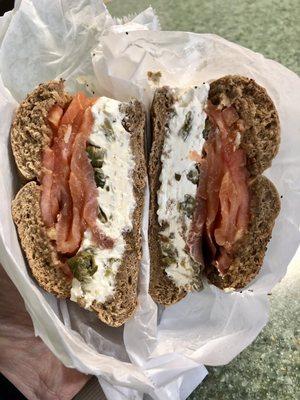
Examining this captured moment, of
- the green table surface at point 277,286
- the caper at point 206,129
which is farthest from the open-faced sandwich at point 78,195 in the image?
the green table surface at point 277,286

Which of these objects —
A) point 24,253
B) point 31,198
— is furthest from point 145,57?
point 24,253

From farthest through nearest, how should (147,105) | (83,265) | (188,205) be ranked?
(147,105) → (188,205) → (83,265)

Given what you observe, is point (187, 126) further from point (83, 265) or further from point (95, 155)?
point (83, 265)

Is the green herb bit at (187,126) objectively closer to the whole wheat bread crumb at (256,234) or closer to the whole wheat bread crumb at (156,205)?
the whole wheat bread crumb at (156,205)

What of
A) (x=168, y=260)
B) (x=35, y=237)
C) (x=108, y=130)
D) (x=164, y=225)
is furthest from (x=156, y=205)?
(x=35, y=237)

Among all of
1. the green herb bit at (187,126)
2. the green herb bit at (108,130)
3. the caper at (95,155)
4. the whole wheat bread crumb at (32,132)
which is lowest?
the green herb bit at (187,126)

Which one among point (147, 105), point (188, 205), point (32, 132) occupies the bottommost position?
point (188, 205)

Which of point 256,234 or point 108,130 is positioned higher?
point 108,130
